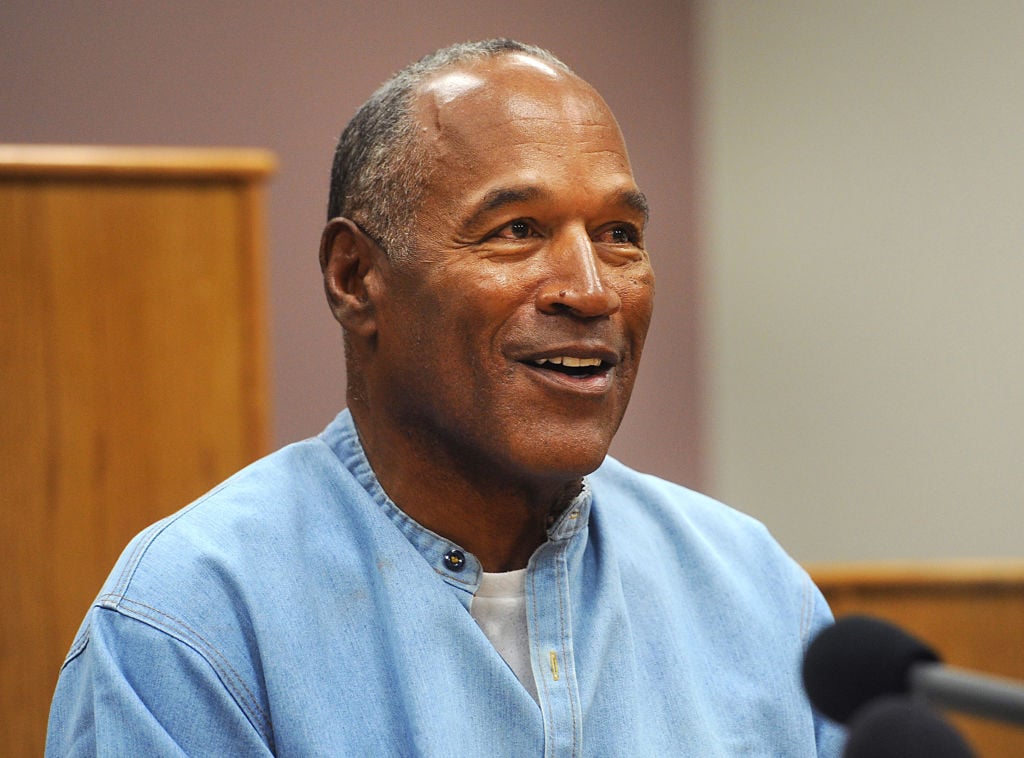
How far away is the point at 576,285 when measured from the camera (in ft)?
4.27

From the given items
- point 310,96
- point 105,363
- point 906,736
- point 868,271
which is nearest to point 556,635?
point 906,736

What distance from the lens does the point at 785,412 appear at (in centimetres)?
336

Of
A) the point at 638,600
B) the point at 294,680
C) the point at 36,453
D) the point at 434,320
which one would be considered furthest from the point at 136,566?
the point at 36,453

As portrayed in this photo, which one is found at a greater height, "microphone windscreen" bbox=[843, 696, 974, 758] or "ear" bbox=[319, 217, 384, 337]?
"ear" bbox=[319, 217, 384, 337]

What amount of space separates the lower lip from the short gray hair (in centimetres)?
20

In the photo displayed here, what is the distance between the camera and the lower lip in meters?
1.30

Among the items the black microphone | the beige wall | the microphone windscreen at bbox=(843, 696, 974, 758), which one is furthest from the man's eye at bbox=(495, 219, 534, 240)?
the beige wall

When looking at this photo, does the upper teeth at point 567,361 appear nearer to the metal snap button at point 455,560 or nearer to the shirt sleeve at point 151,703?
the metal snap button at point 455,560

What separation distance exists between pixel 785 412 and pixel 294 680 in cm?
236

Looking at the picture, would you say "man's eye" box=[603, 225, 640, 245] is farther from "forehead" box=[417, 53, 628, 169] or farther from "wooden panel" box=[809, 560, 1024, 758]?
"wooden panel" box=[809, 560, 1024, 758]

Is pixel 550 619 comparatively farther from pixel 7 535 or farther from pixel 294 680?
pixel 7 535

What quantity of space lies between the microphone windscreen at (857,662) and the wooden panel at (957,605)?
5.91 ft

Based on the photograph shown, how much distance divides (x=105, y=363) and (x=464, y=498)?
3.24ft

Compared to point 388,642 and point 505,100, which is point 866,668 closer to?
point 388,642
